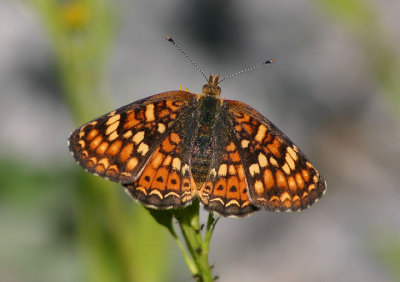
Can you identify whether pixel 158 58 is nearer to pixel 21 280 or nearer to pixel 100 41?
pixel 100 41

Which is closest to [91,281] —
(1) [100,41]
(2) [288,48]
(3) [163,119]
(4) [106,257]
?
(4) [106,257]

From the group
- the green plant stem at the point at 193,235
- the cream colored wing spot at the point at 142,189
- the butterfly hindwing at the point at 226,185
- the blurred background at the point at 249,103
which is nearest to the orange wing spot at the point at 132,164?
the cream colored wing spot at the point at 142,189

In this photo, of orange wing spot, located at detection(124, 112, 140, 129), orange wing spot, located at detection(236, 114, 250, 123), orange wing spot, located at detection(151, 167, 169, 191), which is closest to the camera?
orange wing spot, located at detection(151, 167, 169, 191)

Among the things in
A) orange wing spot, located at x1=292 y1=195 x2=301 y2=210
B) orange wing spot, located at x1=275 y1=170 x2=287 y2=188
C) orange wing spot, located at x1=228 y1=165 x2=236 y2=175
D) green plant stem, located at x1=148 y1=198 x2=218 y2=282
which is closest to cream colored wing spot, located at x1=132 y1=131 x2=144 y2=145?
green plant stem, located at x1=148 y1=198 x2=218 y2=282

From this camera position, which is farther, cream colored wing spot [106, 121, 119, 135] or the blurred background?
the blurred background

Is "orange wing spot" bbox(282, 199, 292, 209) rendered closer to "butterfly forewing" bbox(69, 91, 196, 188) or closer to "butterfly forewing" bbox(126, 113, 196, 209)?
"butterfly forewing" bbox(126, 113, 196, 209)

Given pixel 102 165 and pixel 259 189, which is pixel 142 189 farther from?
pixel 259 189
